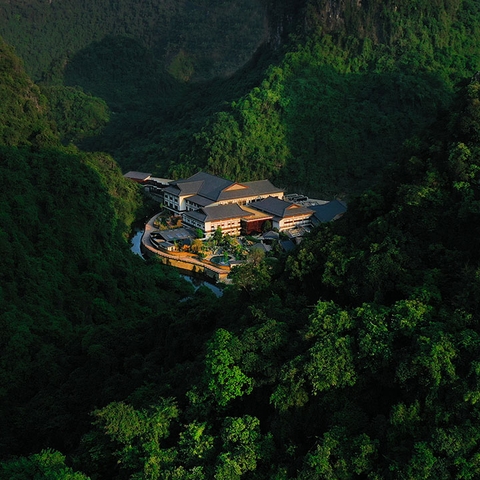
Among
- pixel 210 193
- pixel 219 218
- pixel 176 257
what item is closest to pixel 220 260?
pixel 176 257

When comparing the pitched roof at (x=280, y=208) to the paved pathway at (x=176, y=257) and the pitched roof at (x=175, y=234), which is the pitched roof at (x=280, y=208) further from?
the paved pathway at (x=176, y=257)

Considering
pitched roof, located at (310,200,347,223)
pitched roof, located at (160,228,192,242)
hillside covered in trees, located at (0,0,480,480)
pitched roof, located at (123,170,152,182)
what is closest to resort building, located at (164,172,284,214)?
pitched roof, located at (160,228,192,242)

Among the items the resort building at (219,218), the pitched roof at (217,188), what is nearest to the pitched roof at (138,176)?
the pitched roof at (217,188)

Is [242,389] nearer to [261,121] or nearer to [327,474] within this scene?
[327,474]

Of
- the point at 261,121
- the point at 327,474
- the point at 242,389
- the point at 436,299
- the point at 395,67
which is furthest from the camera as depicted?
the point at 395,67

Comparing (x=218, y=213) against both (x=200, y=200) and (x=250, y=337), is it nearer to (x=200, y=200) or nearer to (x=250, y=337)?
(x=200, y=200)

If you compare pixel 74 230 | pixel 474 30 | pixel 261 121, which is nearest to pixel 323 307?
pixel 74 230
